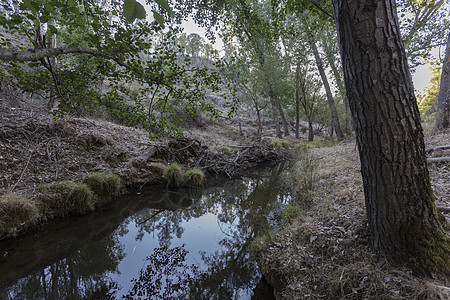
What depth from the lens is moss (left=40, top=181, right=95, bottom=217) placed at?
4.57m

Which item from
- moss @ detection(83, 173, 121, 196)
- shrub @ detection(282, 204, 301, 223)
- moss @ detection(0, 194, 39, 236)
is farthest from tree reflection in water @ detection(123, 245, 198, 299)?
moss @ detection(83, 173, 121, 196)

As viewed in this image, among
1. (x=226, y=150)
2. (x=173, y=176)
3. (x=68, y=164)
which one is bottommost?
(x=173, y=176)

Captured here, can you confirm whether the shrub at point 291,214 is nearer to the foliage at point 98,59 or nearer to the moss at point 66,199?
the foliage at point 98,59

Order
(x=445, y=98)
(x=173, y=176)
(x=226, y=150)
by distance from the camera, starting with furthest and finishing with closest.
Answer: (x=226, y=150)
(x=173, y=176)
(x=445, y=98)

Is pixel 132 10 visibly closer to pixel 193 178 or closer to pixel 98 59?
pixel 98 59

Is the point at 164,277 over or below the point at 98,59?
below

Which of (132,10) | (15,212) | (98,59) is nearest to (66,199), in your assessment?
(15,212)

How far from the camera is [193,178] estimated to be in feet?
24.8

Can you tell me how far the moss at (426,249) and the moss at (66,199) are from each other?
5.86m

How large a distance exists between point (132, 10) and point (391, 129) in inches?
83.8

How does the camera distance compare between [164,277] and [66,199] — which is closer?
[164,277]

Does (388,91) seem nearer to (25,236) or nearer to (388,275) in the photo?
(388,275)

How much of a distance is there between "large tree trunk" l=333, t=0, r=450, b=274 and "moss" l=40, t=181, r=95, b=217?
5.73m

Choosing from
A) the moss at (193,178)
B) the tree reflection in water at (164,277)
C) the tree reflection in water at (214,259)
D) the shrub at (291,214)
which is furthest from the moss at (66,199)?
the shrub at (291,214)
